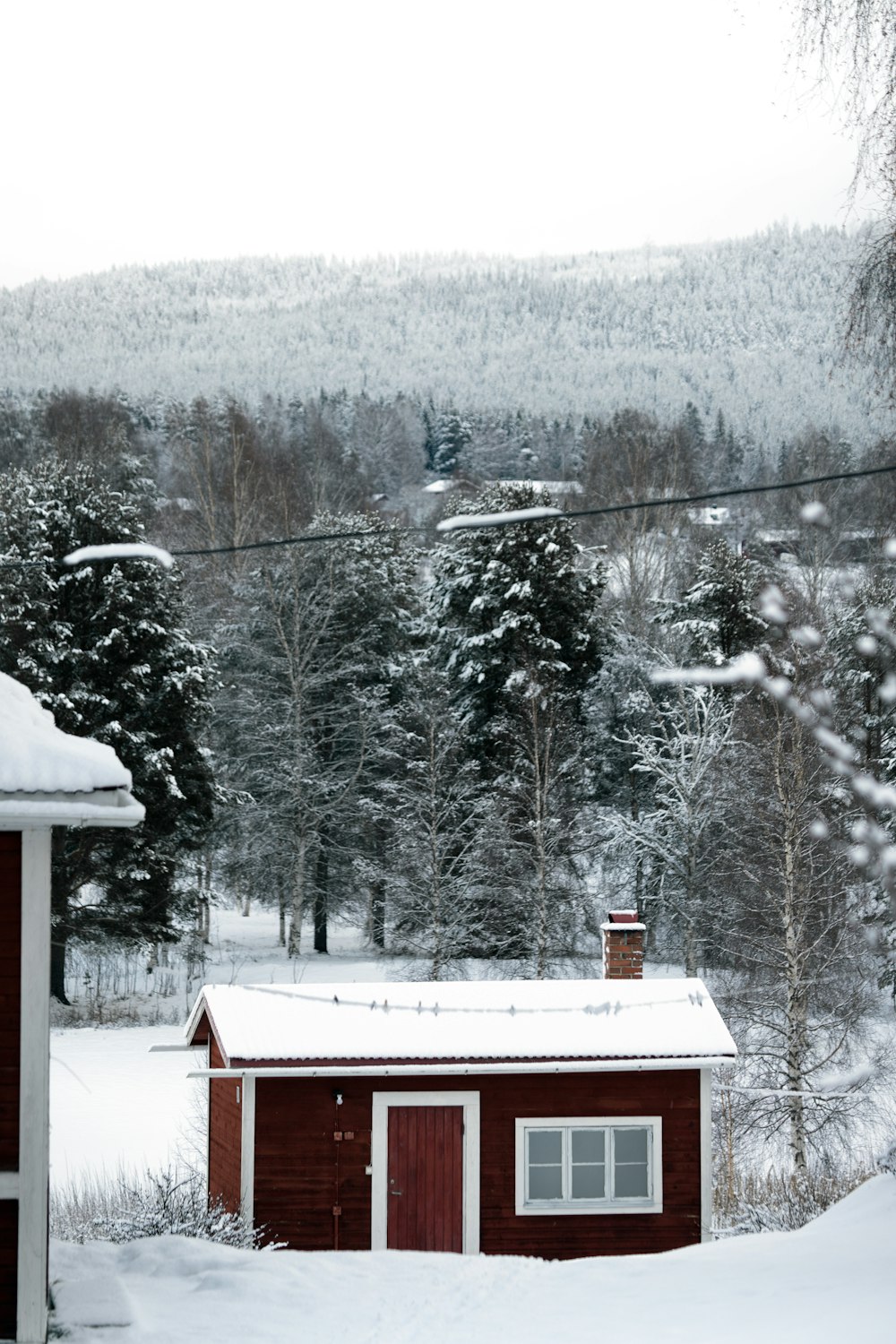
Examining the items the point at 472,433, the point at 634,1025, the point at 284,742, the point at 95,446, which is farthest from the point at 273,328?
the point at 634,1025

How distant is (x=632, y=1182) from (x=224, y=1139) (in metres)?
Answer: 3.84

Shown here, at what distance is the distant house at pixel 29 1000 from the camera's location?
6027 mm

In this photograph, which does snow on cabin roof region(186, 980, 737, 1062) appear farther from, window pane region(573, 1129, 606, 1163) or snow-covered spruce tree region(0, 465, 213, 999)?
snow-covered spruce tree region(0, 465, 213, 999)

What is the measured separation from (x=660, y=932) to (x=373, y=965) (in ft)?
21.4

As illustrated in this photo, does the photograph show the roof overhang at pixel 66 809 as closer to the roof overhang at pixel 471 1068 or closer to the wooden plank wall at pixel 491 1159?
the roof overhang at pixel 471 1068

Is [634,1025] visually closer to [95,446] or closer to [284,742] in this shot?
[284,742]

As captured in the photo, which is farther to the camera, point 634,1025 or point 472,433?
point 472,433

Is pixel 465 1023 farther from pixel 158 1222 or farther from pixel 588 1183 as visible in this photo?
pixel 158 1222

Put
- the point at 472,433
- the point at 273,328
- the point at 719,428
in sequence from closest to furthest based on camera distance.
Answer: the point at 719,428 < the point at 472,433 < the point at 273,328

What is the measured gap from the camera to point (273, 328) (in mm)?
128875

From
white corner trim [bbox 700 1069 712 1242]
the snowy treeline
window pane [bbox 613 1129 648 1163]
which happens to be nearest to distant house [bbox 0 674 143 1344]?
window pane [bbox 613 1129 648 1163]

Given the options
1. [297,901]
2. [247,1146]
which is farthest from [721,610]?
[247,1146]

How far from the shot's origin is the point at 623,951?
15.6 meters

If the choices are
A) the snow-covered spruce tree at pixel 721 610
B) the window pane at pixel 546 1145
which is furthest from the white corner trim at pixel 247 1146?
the snow-covered spruce tree at pixel 721 610
